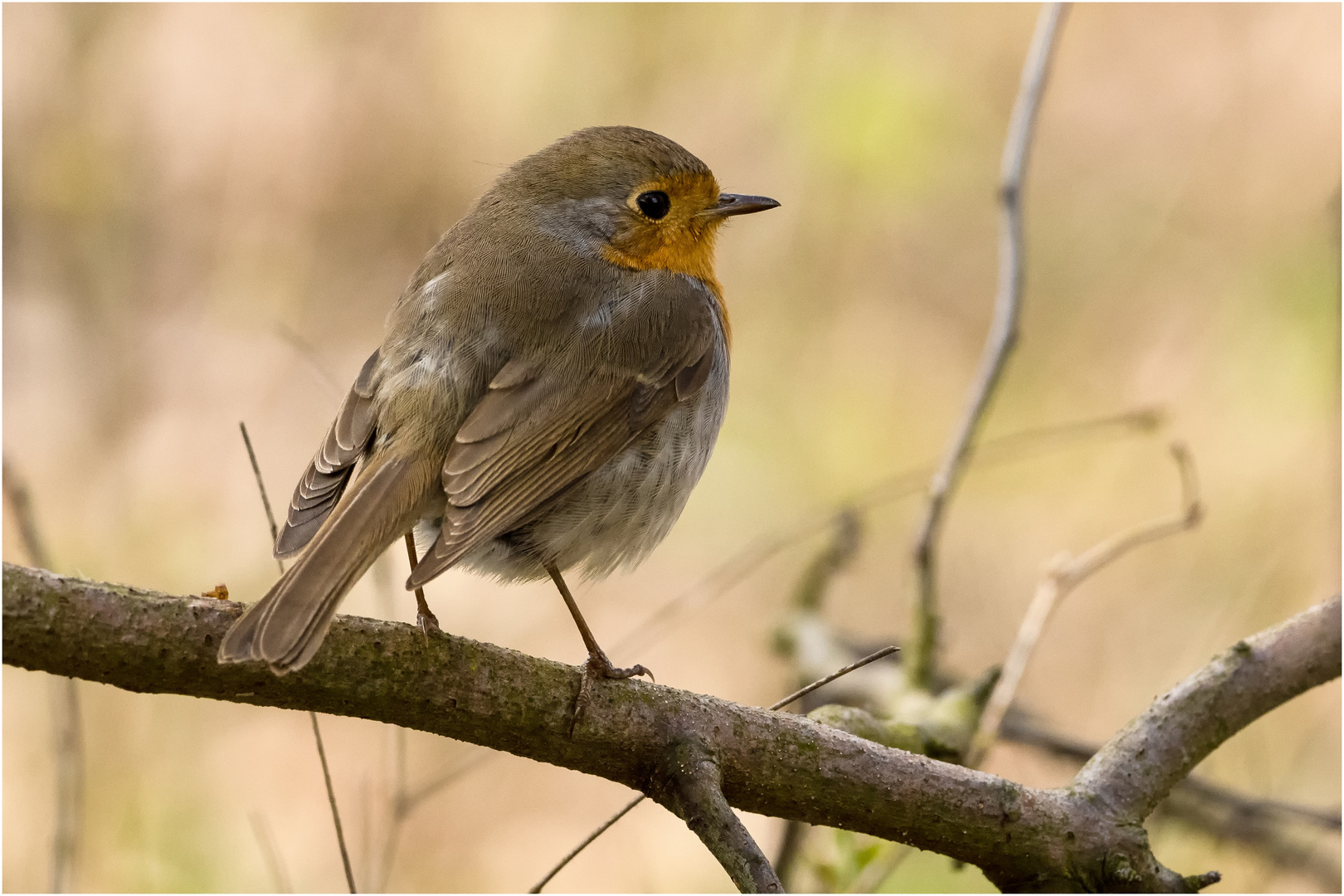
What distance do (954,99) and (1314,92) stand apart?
1.65 metres

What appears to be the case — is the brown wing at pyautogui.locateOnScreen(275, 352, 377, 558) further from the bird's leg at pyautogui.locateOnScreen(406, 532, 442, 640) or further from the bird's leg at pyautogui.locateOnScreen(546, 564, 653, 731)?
the bird's leg at pyautogui.locateOnScreen(546, 564, 653, 731)

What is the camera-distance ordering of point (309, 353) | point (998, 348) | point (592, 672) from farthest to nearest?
1. point (309, 353)
2. point (998, 348)
3. point (592, 672)

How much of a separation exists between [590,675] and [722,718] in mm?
273

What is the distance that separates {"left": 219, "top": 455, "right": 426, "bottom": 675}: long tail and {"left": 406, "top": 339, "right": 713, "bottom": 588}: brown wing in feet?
0.30

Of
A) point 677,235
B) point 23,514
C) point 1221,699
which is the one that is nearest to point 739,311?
point 677,235

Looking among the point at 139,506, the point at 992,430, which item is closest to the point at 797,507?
the point at 992,430

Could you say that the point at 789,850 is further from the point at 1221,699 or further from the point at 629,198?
the point at 629,198

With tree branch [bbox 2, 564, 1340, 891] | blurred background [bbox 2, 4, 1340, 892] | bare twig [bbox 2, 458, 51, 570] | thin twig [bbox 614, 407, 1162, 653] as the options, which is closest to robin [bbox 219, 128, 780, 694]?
tree branch [bbox 2, 564, 1340, 891]

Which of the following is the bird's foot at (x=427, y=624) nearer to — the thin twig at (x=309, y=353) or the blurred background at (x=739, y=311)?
the thin twig at (x=309, y=353)

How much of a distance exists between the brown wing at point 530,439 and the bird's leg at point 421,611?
0.23 feet

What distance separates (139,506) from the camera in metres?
5.59

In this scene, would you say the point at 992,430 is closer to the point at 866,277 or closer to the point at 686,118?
the point at 866,277

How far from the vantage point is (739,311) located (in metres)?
6.26

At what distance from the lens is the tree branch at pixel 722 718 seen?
187cm
